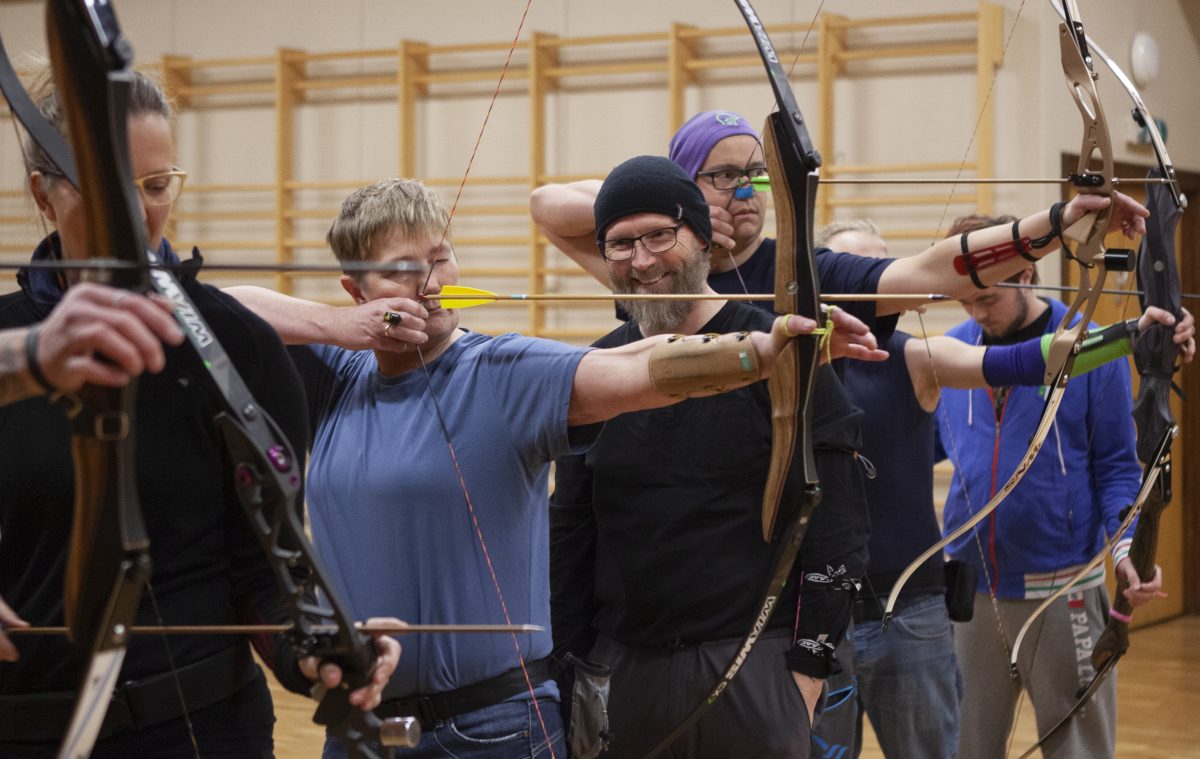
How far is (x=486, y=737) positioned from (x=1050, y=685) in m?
1.25

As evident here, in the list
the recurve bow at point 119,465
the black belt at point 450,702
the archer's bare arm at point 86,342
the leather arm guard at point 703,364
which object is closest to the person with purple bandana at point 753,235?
the leather arm guard at point 703,364

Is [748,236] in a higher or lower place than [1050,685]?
higher

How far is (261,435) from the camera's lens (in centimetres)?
95

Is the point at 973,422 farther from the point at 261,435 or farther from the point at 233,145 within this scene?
the point at 233,145

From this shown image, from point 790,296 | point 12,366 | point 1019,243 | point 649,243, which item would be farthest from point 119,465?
point 1019,243

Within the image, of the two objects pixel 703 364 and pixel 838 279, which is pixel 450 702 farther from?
pixel 838 279

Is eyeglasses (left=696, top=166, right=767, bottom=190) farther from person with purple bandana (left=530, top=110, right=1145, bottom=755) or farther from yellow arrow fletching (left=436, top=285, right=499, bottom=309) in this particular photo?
yellow arrow fletching (left=436, top=285, right=499, bottom=309)

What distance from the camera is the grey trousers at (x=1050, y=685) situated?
2180mm

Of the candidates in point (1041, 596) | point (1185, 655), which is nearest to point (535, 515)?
point (1041, 596)

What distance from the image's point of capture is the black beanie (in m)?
1.58

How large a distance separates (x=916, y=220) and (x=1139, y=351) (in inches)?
111

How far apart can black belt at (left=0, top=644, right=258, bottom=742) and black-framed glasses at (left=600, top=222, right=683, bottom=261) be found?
686mm

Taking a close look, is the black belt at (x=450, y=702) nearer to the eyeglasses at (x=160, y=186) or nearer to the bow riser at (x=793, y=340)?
the bow riser at (x=793, y=340)

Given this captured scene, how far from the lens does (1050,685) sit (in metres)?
2.18
